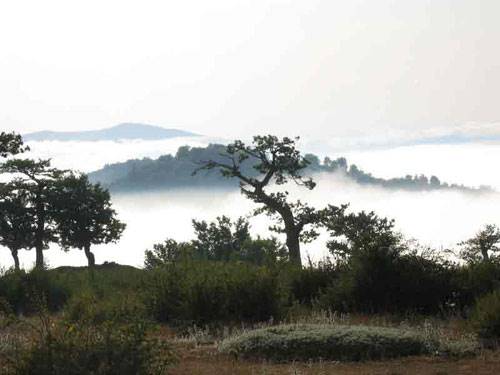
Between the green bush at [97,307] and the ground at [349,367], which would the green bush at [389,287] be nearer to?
the green bush at [97,307]

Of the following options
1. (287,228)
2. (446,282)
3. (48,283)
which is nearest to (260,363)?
(446,282)

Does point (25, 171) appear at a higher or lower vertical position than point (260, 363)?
higher

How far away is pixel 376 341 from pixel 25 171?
159 feet

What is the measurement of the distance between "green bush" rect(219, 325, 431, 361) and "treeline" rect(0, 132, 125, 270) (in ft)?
155

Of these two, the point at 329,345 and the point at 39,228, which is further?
the point at 39,228

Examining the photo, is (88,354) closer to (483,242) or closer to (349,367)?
Answer: (349,367)

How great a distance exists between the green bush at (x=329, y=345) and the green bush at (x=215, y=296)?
3.06m

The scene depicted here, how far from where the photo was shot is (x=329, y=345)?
35.5 feet

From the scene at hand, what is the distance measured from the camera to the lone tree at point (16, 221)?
188 ft

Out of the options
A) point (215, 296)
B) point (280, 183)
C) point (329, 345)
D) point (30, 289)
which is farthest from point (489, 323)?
point (280, 183)

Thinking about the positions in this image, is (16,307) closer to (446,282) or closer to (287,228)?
(446,282)

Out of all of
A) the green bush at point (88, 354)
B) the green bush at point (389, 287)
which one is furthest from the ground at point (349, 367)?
the green bush at point (389, 287)

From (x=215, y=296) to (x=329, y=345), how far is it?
4.12 m

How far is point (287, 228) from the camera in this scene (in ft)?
152
